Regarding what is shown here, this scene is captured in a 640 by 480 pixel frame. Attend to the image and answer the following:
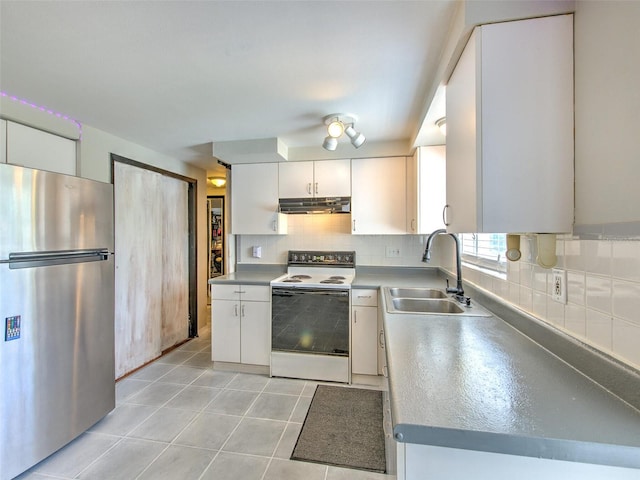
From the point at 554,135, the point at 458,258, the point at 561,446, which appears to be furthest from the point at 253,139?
the point at 561,446

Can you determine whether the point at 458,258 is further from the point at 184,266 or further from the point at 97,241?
the point at 184,266

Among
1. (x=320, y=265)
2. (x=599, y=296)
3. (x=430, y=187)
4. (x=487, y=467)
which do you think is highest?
(x=430, y=187)

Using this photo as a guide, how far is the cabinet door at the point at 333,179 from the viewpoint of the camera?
2855 mm

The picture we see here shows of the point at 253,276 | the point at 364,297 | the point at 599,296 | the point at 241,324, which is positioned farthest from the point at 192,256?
the point at 599,296

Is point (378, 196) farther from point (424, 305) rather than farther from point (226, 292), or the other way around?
point (226, 292)

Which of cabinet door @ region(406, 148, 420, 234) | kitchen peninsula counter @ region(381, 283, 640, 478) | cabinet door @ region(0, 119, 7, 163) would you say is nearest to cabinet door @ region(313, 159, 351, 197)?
cabinet door @ region(406, 148, 420, 234)

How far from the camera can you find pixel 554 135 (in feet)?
3.27

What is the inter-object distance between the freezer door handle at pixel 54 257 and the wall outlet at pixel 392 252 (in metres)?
2.49

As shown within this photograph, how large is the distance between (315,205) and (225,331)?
5.05 feet

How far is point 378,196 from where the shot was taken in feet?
9.25


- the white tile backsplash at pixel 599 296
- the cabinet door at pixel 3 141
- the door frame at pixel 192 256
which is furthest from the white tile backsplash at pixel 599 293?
the door frame at pixel 192 256

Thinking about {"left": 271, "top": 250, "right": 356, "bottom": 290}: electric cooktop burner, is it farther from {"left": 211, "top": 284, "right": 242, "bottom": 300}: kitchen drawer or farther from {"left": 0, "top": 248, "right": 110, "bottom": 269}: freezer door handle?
{"left": 0, "top": 248, "right": 110, "bottom": 269}: freezer door handle

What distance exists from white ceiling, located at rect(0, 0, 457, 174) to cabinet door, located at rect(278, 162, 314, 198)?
1.93 feet

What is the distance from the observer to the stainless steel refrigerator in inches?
56.9
